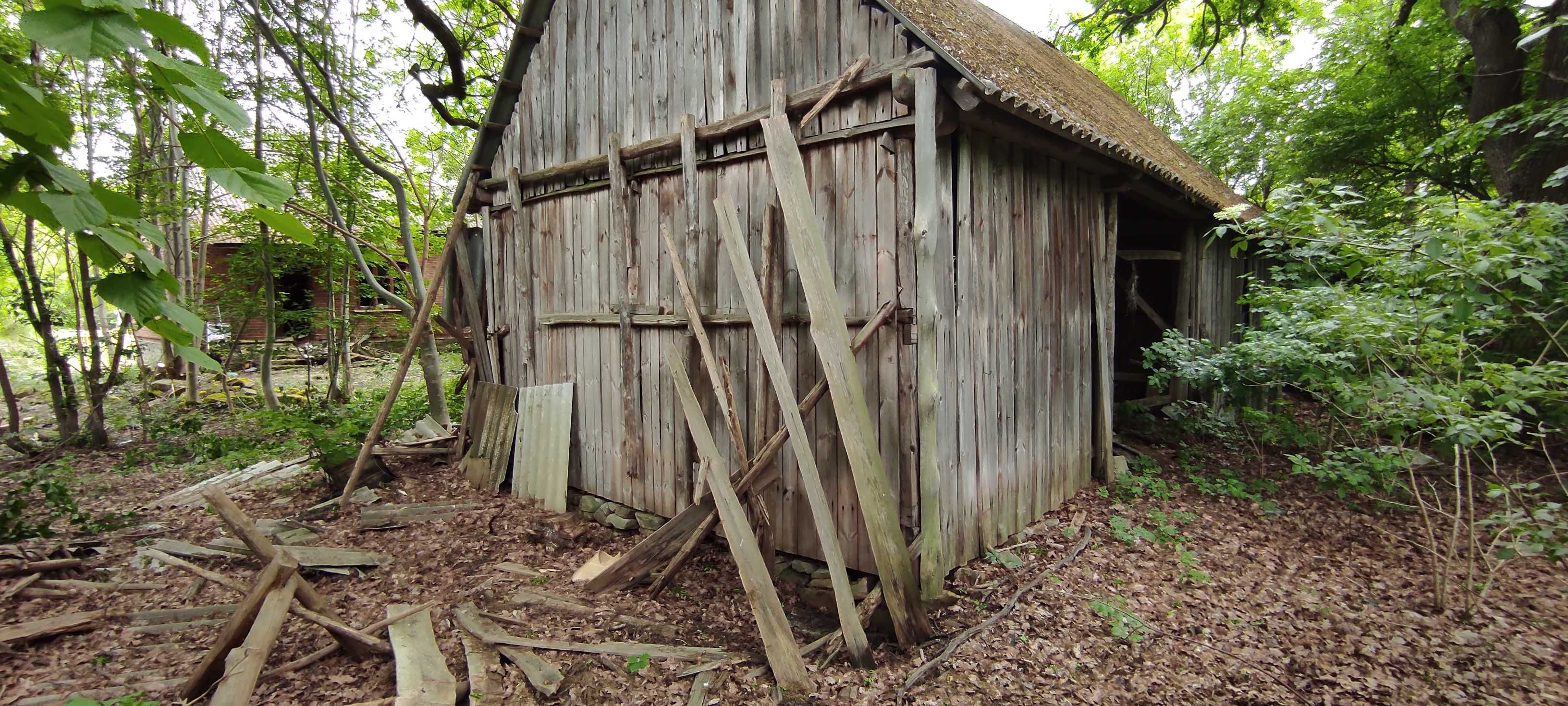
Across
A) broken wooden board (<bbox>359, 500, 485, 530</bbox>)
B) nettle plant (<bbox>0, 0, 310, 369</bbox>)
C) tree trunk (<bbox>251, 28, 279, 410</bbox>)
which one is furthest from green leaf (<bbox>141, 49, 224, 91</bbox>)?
tree trunk (<bbox>251, 28, 279, 410</bbox>)

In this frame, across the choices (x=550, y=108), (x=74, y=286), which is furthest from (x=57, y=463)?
(x=550, y=108)

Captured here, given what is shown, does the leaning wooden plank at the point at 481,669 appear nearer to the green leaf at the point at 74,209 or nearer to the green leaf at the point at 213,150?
the green leaf at the point at 74,209

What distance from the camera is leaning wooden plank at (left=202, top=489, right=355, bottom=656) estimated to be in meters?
3.71

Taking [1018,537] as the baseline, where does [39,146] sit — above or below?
above

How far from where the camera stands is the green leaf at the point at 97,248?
1.22 meters

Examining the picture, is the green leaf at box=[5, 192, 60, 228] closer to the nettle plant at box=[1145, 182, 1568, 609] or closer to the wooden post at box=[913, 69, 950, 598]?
the wooden post at box=[913, 69, 950, 598]

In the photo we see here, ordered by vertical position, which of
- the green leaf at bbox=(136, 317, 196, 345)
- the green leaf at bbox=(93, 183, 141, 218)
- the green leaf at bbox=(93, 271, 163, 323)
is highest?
the green leaf at bbox=(93, 183, 141, 218)

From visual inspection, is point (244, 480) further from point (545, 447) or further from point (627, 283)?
point (627, 283)

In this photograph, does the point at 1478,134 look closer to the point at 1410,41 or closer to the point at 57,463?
the point at 1410,41

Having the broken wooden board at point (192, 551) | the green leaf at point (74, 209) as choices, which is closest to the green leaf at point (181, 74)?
the green leaf at point (74, 209)

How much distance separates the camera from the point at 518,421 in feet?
22.4

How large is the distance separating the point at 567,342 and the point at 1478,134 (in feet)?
30.2

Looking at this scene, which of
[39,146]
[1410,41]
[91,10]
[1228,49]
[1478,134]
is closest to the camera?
[91,10]

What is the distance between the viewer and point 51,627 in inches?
148
